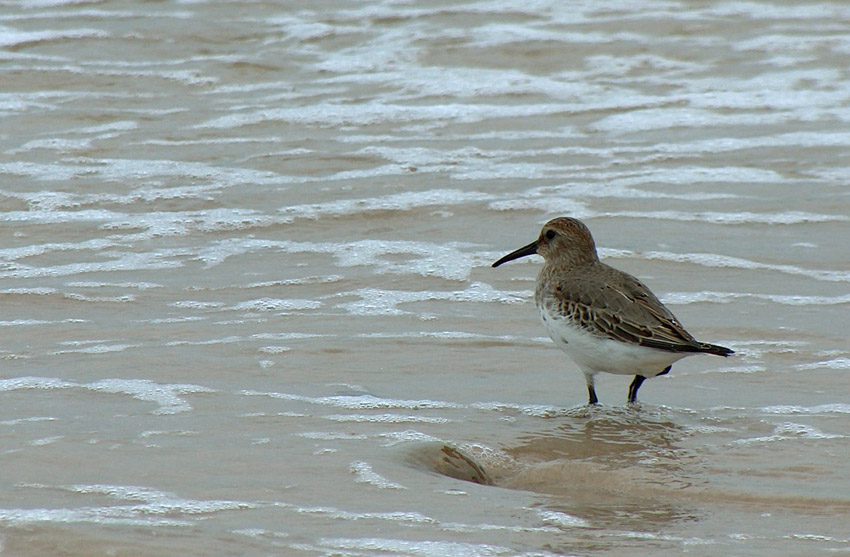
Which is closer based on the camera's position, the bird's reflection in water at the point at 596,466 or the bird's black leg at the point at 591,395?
the bird's reflection in water at the point at 596,466

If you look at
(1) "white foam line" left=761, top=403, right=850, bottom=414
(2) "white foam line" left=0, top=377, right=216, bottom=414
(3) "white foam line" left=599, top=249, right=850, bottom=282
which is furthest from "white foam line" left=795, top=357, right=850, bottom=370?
(2) "white foam line" left=0, top=377, right=216, bottom=414

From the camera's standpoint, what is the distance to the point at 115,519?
351 centimetres

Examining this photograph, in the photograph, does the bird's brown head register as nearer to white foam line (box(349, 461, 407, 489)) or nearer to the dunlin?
the dunlin

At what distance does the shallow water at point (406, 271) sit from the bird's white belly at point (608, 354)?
17 cm

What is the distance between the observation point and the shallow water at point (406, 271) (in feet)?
12.5

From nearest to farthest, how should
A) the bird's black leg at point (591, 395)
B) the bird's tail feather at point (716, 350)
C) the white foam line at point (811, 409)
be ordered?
the bird's tail feather at point (716, 350), the white foam line at point (811, 409), the bird's black leg at point (591, 395)

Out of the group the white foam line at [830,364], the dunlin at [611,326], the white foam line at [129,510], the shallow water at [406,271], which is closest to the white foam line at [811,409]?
the shallow water at [406,271]

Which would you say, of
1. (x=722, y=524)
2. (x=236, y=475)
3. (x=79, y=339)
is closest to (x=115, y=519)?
(x=236, y=475)

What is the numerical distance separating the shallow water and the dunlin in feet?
0.63

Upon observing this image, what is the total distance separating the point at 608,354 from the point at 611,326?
0.12 m

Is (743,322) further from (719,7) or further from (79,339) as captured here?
(719,7)

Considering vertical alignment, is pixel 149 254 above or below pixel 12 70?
below

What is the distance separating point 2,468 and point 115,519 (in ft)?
2.02

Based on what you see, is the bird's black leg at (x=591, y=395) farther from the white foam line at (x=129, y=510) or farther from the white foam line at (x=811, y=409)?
the white foam line at (x=129, y=510)
